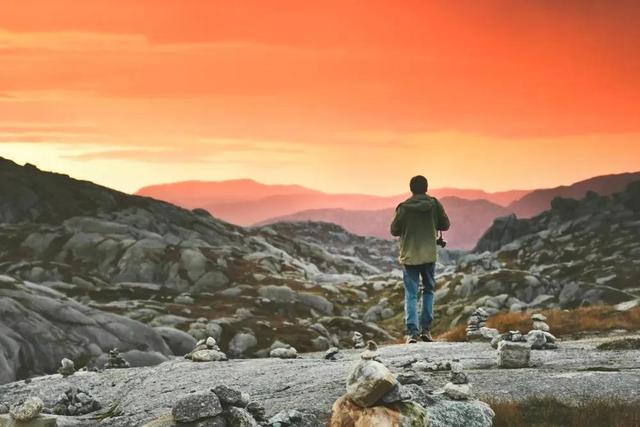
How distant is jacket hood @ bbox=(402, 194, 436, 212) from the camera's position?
85.6ft

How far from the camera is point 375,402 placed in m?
14.1

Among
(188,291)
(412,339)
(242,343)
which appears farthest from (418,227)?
(188,291)

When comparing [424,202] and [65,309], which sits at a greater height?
[424,202]

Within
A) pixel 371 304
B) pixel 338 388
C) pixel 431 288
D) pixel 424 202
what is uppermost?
pixel 424 202

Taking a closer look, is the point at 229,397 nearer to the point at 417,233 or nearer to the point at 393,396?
the point at 393,396

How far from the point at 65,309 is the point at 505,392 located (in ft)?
200

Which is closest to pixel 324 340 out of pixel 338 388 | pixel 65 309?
pixel 65 309

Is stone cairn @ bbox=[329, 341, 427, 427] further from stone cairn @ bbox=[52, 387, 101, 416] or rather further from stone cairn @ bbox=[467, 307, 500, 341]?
stone cairn @ bbox=[467, 307, 500, 341]

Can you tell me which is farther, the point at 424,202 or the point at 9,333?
the point at 9,333

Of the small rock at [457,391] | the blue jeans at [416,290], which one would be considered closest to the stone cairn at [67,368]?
the blue jeans at [416,290]

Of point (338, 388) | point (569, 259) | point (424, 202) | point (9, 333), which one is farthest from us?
point (569, 259)

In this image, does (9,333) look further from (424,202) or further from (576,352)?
(576,352)

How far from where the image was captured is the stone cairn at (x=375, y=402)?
13828 millimetres

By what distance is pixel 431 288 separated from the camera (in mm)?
26891
